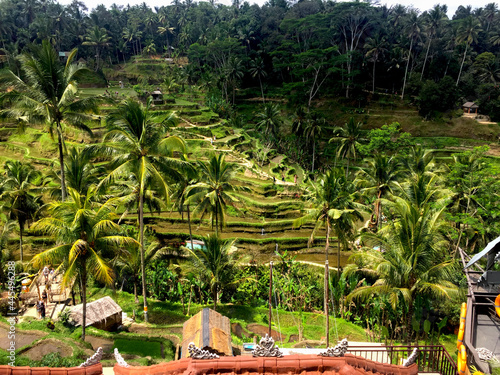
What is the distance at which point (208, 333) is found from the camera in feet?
48.3

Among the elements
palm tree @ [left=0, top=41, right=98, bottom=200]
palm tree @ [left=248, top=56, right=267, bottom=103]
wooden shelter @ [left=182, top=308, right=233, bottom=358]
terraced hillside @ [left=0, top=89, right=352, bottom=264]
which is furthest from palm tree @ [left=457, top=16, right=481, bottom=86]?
wooden shelter @ [left=182, top=308, right=233, bottom=358]

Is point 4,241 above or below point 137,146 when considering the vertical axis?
below

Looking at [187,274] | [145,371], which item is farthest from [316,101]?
[145,371]

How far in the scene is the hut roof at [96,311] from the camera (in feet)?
62.1

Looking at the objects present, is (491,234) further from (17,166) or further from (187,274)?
(17,166)

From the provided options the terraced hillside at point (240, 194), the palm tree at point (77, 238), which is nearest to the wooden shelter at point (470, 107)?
the terraced hillside at point (240, 194)

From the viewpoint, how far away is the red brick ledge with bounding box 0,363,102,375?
869cm

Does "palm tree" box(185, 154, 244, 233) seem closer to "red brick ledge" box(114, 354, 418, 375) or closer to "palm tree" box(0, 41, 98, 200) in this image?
"palm tree" box(0, 41, 98, 200)

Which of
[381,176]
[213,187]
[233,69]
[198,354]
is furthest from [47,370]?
[233,69]

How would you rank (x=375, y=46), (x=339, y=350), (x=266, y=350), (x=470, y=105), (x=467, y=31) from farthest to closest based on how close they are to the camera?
(x=375, y=46) < (x=467, y=31) < (x=470, y=105) < (x=339, y=350) < (x=266, y=350)

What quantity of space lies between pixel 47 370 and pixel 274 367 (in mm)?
5310

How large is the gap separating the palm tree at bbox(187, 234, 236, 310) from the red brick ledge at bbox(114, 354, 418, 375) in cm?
1272

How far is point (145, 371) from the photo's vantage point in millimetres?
9219

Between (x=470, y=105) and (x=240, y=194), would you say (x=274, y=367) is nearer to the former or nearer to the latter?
(x=240, y=194)
